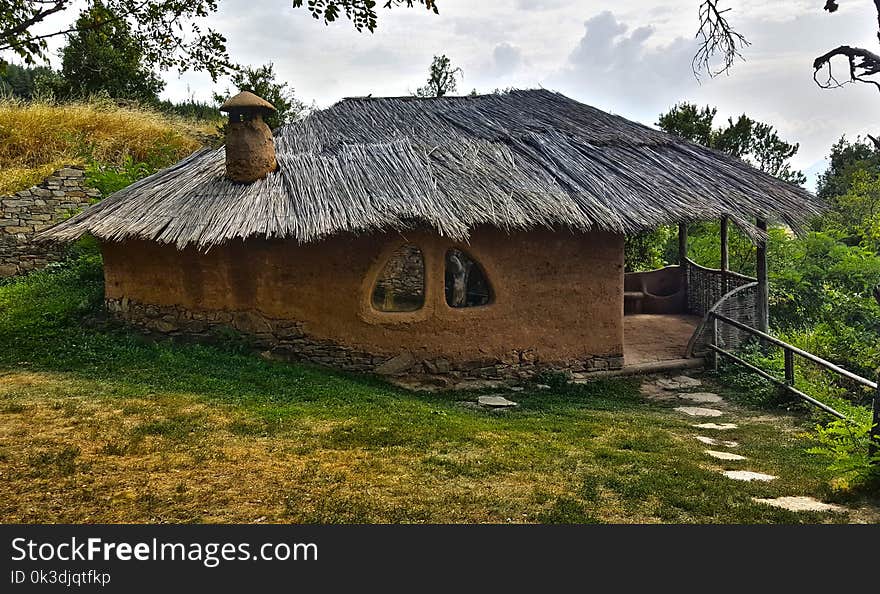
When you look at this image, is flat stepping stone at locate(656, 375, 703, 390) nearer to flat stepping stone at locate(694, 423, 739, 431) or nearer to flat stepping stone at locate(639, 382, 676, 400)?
flat stepping stone at locate(639, 382, 676, 400)

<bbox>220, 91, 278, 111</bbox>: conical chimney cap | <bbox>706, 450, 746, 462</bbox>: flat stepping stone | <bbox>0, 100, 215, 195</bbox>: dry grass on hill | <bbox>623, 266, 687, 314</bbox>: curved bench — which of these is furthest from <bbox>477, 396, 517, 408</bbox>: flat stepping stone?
<bbox>0, 100, 215, 195</bbox>: dry grass on hill

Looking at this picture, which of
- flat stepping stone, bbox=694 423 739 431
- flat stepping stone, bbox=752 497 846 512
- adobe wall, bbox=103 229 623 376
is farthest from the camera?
adobe wall, bbox=103 229 623 376

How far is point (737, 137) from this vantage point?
20.9m

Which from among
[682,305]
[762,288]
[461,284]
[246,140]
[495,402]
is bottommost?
[495,402]

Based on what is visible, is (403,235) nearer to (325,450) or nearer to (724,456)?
(325,450)

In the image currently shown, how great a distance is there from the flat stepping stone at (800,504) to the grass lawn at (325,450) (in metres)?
0.13

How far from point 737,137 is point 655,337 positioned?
12.2 m

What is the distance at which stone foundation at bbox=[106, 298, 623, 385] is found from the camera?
892 cm

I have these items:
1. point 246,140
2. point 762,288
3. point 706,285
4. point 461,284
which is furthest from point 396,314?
point 706,285

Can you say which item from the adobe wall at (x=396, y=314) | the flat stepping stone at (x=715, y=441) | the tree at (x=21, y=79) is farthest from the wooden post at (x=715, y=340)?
the tree at (x=21, y=79)

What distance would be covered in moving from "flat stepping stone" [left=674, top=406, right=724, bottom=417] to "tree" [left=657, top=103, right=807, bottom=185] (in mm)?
12615

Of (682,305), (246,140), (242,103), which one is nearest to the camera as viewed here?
(242,103)

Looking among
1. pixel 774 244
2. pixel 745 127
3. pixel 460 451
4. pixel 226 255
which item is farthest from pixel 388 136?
pixel 745 127

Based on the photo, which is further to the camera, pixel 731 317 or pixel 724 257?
pixel 724 257
